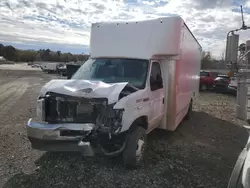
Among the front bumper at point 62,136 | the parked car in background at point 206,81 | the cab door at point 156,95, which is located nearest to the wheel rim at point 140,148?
the cab door at point 156,95

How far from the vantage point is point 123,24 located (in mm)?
6426

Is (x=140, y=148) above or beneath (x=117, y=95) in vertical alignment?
beneath

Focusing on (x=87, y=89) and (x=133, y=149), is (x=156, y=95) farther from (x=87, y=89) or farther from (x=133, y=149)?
(x=87, y=89)

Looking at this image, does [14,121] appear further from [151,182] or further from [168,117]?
[151,182]

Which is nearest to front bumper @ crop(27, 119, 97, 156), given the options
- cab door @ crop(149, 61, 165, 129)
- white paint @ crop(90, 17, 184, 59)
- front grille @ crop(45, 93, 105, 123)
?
front grille @ crop(45, 93, 105, 123)

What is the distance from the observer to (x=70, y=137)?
14.2 feet

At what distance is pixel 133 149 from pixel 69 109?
137cm

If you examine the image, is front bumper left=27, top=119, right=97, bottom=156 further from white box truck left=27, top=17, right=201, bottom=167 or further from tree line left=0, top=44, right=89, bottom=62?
tree line left=0, top=44, right=89, bottom=62

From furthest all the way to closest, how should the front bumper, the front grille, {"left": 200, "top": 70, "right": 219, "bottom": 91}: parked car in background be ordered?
{"left": 200, "top": 70, "right": 219, "bottom": 91}: parked car in background < the front grille < the front bumper

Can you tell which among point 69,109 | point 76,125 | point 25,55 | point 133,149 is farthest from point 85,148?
point 25,55

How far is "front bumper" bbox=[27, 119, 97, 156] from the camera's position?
4297 mm

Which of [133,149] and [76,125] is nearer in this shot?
[76,125]

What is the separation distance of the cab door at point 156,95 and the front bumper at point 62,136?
70.5 inches

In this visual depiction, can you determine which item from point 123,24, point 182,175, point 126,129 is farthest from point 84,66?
point 182,175
